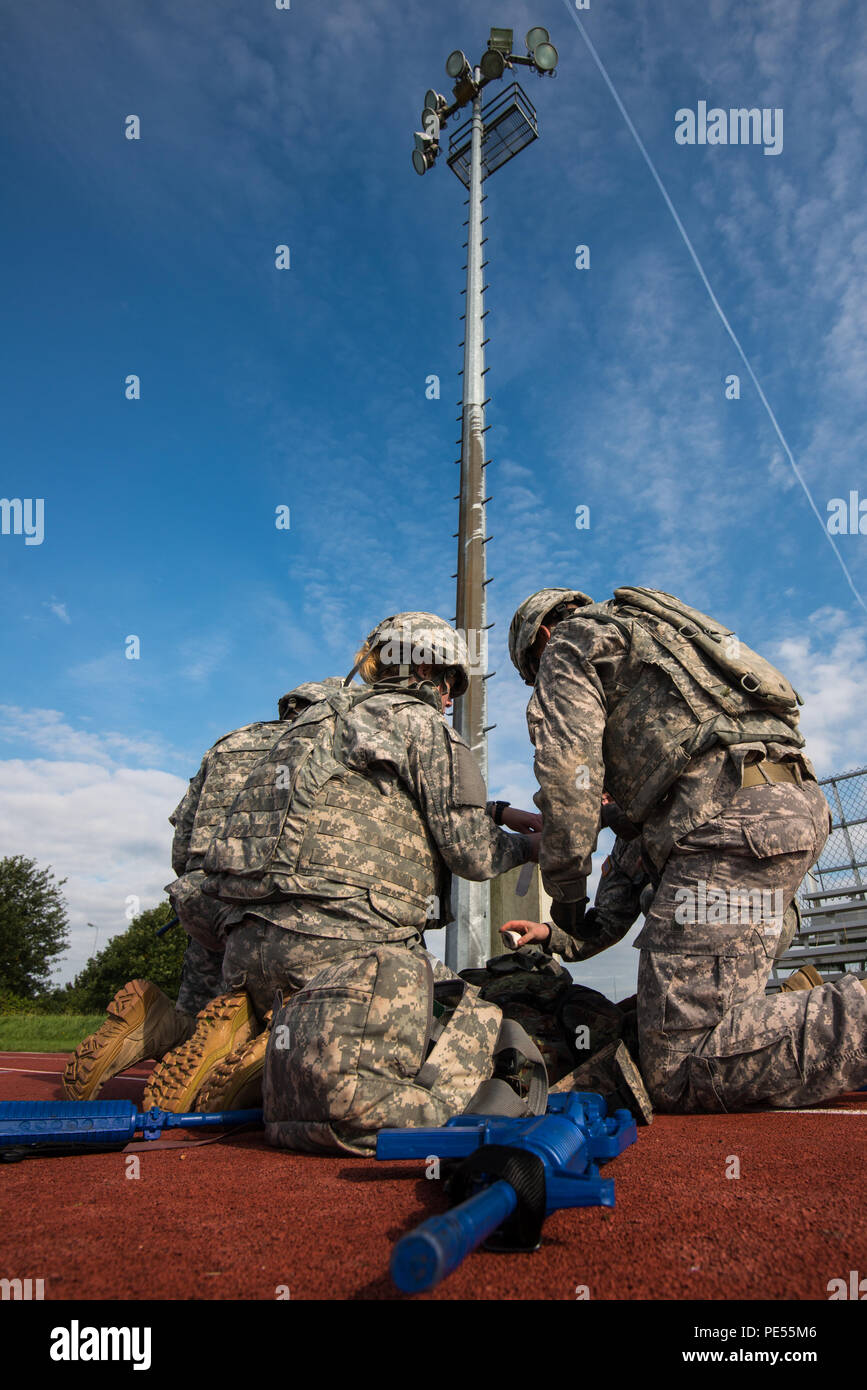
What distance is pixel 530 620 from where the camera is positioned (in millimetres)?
3875

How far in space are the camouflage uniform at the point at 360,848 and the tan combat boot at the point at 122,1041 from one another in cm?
68

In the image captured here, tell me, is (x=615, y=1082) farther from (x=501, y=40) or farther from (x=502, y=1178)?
(x=501, y=40)

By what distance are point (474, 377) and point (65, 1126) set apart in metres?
9.66

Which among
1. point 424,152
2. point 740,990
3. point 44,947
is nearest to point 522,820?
point 740,990

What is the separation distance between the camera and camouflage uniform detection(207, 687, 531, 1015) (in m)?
2.88

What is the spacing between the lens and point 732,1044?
→ 270cm

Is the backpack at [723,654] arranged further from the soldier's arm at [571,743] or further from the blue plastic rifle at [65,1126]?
the blue plastic rifle at [65,1126]

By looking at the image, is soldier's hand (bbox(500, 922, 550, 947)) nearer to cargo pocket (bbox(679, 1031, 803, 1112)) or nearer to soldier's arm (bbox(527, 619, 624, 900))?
soldier's arm (bbox(527, 619, 624, 900))

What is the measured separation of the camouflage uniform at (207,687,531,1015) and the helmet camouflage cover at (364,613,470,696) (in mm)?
495

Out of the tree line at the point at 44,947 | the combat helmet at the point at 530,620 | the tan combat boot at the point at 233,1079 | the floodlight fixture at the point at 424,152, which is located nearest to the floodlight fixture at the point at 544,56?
the floodlight fixture at the point at 424,152

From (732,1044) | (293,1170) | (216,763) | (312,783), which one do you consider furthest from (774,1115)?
(216,763)

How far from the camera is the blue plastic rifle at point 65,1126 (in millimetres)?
2232
